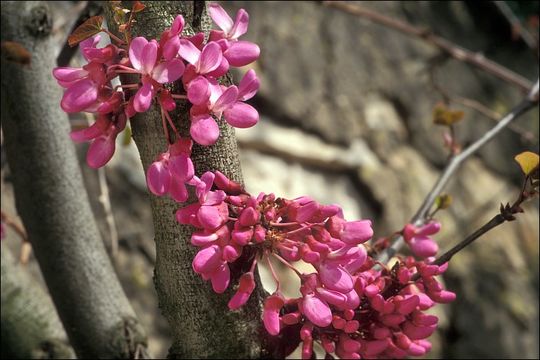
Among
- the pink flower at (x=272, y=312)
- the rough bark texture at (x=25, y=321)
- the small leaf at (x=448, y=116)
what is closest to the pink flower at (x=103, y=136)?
the pink flower at (x=272, y=312)

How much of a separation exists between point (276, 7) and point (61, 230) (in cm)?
122

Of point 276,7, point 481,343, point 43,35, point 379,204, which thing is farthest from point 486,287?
point 43,35

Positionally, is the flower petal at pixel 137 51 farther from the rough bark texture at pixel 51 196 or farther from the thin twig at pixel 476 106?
the thin twig at pixel 476 106

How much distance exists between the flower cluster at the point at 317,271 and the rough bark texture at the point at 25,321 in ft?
1.45

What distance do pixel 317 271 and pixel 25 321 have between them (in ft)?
1.79

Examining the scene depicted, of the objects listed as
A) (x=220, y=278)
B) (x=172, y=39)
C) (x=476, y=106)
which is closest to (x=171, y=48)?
(x=172, y=39)

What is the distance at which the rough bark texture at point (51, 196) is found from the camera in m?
0.97

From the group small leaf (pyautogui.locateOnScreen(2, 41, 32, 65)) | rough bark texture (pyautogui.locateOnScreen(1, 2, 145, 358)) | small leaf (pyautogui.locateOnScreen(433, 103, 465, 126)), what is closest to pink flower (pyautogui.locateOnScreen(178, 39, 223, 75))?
small leaf (pyautogui.locateOnScreen(2, 41, 32, 65))

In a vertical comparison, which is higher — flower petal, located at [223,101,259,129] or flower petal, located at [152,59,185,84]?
flower petal, located at [152,59,185,84]

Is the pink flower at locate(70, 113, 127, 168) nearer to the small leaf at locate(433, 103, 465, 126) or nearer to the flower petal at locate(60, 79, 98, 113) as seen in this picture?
the flower petal at locate(60, 79, 98, 113)

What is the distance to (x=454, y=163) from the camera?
1.10 m

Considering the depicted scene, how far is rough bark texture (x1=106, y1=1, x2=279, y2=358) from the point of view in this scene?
667 millimetres

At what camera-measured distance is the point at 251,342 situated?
0.77 m

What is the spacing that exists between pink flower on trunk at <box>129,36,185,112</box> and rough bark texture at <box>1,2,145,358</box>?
42cm
